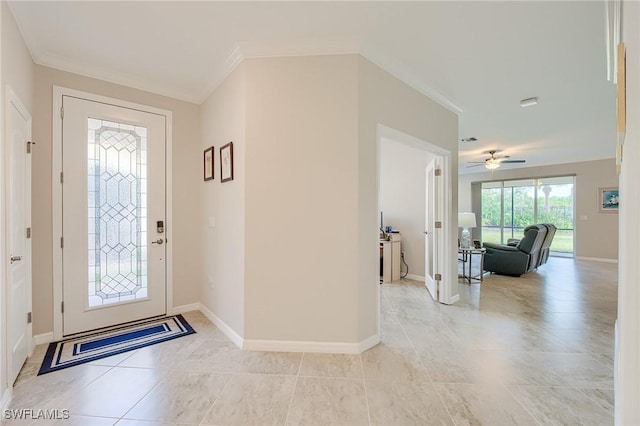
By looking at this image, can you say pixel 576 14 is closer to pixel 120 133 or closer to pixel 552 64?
pixel 552 64

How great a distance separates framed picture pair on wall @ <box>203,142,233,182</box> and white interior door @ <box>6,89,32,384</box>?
140 cm

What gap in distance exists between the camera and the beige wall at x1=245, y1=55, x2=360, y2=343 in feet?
7.43

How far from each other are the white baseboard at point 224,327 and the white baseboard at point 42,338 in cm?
130

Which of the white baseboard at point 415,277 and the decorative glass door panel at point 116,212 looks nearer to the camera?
the decorative glass door panel at point 116,212

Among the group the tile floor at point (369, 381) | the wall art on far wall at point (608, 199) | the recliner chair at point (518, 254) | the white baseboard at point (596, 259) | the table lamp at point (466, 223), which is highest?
the wall art on far wall at point (608, 199)

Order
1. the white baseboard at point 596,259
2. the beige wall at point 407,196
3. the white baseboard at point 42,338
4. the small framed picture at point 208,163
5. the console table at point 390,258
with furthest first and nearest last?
the white baseboard at point 596,259 < the beige wall at point 407,196 < the console table at point 390,258 < the small framed picture at point 208,163 < the white baseboard at point 42,338

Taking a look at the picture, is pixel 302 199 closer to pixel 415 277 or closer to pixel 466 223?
pixel 415 277

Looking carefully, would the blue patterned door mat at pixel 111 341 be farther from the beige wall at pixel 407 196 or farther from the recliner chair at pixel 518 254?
the recliner chair at pixel 518 254

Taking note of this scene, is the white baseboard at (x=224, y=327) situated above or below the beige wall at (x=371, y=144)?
below

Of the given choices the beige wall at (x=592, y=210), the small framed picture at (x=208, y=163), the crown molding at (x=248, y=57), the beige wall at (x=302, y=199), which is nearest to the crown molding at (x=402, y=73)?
the crown molding at (x=248, y=57)

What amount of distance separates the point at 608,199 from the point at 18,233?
34.3 ft

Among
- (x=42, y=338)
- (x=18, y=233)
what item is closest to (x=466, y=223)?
(x=18, y=233)

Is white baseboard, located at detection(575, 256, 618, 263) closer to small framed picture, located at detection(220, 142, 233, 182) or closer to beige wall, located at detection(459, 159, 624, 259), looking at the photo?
beige wall, located at detection(459, 159, 624, 259)

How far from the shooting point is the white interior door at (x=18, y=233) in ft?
5.71
